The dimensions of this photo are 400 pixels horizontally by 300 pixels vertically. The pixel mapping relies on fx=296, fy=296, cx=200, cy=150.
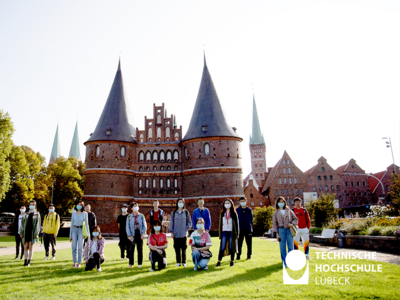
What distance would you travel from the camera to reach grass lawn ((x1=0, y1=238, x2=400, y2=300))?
5.47m

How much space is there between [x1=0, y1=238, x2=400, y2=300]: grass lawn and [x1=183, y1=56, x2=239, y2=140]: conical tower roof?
92.8ft

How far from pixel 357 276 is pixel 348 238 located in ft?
26.6

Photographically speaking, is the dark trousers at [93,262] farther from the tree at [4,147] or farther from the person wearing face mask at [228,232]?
the tree at [4,147]

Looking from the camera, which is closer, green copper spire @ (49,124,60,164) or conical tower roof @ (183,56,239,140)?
conical tower roof @ (183,56,239,140)

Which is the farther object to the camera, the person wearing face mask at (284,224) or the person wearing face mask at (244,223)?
the person wearing face mask at (244,223)

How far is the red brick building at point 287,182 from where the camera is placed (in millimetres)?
49891

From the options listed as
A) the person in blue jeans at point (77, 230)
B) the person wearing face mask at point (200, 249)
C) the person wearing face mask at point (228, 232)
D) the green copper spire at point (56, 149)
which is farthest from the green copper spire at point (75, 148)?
the person wearing face mask at point (200, 249)

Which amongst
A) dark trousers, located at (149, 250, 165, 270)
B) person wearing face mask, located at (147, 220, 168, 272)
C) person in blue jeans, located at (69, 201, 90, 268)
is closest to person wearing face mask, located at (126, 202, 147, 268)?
person wearing face mask, located at (147, 220, 168, 272)

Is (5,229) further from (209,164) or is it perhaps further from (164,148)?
(209,164)

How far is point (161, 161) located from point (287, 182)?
2378cm

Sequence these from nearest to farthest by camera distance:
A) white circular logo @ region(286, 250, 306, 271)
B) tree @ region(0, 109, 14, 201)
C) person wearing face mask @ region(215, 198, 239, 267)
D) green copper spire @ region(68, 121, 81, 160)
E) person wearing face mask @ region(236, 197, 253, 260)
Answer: white circular logo @ region(286, 250, 306, 271), person wearing face mask @ region(215, 198, 239, 267), person wearing face mask @ region(236, 197, 253, 260), tree @ region(0, 109, 14, 201), green copper spire @ region(68, 121, 81, 160)

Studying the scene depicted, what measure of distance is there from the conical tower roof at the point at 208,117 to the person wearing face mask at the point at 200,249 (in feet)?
90.4

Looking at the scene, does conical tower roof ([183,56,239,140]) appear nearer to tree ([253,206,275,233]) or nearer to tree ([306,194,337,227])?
tree ([253,206,275,233])

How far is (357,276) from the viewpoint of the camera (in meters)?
6.64
